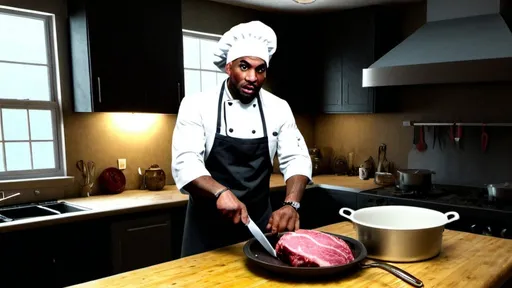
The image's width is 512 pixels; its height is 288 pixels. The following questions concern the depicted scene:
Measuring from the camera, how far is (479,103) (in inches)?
129

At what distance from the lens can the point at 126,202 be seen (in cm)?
263

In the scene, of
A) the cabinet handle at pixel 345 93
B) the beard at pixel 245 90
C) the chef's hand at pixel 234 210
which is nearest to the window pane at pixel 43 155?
the beard at pixel 245 90

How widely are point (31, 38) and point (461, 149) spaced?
3.30 metres

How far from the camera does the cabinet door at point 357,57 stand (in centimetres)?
350

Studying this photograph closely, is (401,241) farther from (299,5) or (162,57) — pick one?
(299,5)

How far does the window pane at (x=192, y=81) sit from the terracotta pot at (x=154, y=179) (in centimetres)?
74

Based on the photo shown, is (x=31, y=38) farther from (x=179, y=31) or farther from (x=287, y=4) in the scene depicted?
(x=287, y=4)

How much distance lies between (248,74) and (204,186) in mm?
463

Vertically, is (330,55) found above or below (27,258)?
above

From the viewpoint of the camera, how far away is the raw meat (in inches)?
43.9

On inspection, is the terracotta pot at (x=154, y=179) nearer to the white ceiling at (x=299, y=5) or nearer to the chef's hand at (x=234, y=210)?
the white ceiling at (x=299, y=5)

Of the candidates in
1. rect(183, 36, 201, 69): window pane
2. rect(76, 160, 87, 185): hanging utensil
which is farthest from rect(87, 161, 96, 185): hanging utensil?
rect(183, 36, 201, 69): window pane

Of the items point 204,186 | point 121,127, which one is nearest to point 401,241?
point 204,186

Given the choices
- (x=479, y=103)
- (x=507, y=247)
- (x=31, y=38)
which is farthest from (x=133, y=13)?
(x=479, y=103)
